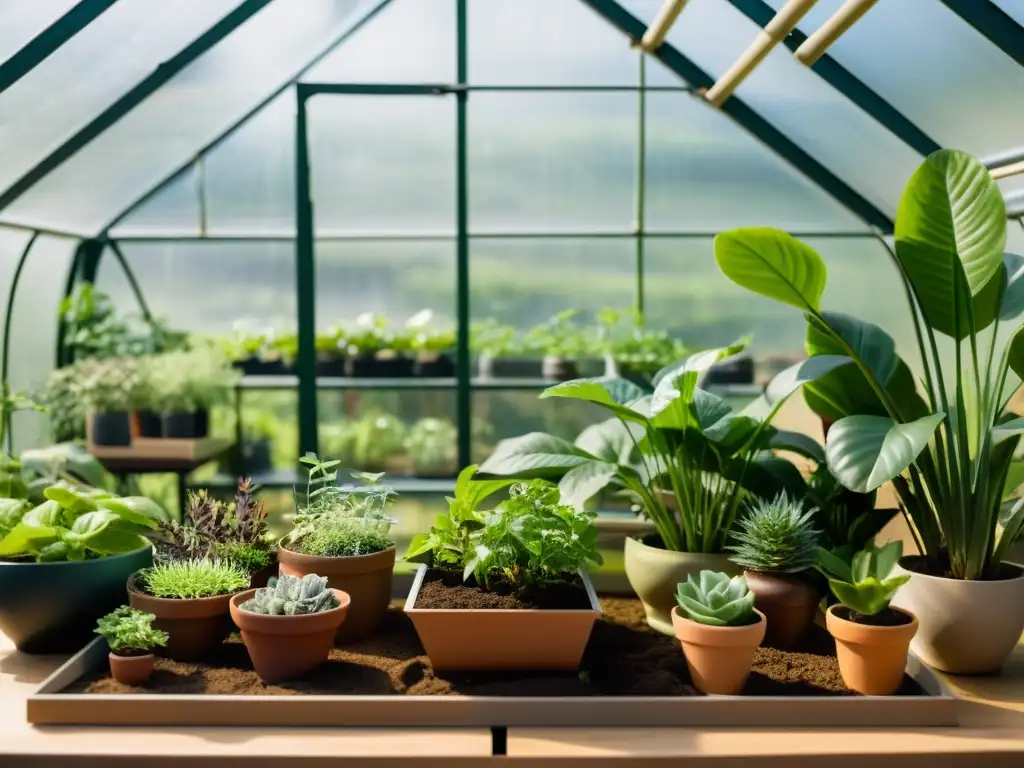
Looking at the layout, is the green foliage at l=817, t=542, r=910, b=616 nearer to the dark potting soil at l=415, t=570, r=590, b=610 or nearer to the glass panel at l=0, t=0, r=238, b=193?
the dark potting soil at l=415, t=570, r=590, b=610

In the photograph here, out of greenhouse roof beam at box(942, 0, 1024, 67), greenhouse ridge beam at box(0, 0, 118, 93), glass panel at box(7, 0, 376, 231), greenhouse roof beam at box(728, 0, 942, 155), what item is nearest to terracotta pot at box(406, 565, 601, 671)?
greenhouse roof beam at box(942, 0, 1024, 67)

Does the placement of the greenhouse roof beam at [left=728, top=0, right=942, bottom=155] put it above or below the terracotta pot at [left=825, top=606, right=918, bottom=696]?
above

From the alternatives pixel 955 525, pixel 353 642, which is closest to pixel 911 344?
pixel 955 525

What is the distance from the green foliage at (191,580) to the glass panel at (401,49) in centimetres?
298

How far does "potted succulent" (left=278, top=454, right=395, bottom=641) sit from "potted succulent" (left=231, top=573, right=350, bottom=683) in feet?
0.45

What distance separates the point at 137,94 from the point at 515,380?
6.28ft

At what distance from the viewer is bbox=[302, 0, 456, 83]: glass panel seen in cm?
395

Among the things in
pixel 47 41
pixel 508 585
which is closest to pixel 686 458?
pixel 508 585

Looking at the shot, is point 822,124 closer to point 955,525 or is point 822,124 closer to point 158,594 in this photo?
point 955,525

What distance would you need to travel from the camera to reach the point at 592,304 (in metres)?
4.11

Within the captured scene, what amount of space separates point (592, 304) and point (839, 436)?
278cm

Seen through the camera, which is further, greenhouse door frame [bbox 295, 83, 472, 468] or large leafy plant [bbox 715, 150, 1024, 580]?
greenhouse door frame [bbox 295, 83, 472, 468]

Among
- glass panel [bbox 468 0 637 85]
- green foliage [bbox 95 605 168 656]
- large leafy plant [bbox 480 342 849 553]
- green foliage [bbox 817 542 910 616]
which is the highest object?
glass panel [bbox 468 0 637 85]

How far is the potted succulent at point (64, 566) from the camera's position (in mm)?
1451
